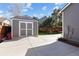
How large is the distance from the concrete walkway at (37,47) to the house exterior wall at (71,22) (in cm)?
38

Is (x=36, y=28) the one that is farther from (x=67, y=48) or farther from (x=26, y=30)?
(x=67, y=48)

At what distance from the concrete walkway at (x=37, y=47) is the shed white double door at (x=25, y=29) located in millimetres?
267

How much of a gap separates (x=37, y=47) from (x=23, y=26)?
1228 mm

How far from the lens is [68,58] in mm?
6004

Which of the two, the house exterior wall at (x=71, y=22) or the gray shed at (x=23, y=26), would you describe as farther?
the gray shed at (x=23, y=26)

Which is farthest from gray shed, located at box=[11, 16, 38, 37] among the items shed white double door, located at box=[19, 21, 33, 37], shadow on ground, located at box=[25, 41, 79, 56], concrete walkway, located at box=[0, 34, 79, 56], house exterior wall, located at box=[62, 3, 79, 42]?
house exterior wall, located at box=[62, 3, 79, 42]

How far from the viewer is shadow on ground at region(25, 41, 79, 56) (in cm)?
636

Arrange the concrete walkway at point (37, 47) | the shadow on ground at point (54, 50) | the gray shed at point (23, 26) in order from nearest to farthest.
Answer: the shadow on ground at point (54, 50)
the concrete walkway at point (37, 47)
the gray shed at point (23, 26)

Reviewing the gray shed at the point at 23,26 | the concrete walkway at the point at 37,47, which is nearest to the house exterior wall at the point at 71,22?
the concrete walkway at the point at 37,47

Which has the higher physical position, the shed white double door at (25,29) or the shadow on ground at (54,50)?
the shed white double door at (25,29)

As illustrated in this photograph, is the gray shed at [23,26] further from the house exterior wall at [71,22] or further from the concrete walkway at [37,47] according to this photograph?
the house exterior wall at [71,22]

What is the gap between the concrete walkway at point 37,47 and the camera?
6.57 meters

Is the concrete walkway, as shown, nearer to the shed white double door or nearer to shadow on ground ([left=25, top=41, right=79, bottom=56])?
shadow on ground ([left=25, top=41, right=79, bottom=56])

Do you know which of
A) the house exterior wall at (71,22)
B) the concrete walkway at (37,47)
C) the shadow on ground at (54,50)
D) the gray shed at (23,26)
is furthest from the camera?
the gray shed at (23,26)
